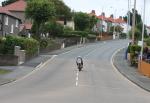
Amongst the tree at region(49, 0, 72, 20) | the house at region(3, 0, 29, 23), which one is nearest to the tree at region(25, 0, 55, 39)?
the house at region(3, 0, 29, 23)

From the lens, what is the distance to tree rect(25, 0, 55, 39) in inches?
3605

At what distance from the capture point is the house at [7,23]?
276ft

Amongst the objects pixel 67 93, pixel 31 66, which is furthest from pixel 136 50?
pixel 67 93

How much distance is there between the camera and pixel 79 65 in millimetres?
53906

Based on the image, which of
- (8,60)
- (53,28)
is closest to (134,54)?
(8,60)

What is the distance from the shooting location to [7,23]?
284ft

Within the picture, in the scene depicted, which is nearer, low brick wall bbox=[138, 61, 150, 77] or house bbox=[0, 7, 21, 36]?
low brick wall bbox=[138, 61, 150, 77]

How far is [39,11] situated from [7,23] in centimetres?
744

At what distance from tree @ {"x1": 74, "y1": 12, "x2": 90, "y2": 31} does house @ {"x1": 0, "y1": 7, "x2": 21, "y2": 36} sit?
182ft

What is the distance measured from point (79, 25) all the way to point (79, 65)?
323ft

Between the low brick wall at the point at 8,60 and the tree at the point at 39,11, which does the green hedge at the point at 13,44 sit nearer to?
the low brick wall at the point at 8,60

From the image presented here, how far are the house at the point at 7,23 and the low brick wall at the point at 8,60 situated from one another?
25645 millimetres

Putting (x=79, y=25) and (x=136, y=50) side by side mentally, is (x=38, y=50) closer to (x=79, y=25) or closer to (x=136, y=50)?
(x=136, y=50)

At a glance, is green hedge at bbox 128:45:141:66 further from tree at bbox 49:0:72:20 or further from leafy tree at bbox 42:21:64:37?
tree at bbox 49:0:72:20
